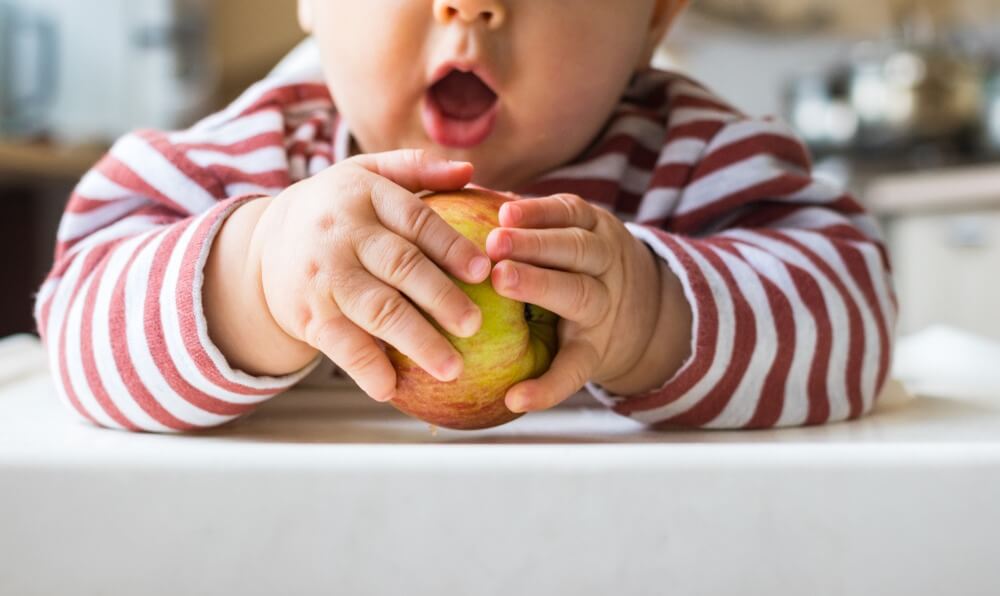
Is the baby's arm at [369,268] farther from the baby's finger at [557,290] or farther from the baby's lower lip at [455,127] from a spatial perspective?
the baby's lower lip at [455,127]

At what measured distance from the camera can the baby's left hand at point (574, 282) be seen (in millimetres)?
444

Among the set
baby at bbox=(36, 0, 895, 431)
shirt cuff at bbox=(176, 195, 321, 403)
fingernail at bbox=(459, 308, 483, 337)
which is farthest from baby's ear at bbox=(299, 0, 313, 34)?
fingernail at bbox=(459, 308, 483, 337)

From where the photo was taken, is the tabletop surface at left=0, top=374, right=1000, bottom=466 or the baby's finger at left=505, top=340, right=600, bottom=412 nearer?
the tabletop surface at left=0, top=374, right=1000, bottom=466

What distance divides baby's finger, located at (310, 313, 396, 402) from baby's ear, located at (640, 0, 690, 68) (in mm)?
416

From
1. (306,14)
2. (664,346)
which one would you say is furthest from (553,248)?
(306,14)

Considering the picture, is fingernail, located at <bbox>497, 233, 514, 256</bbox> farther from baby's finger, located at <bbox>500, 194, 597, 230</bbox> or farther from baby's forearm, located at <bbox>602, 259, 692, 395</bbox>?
baby's forearm, located at <bbox>602, 259, 692, 395</bbox>

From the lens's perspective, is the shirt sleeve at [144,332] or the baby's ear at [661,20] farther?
the baby's ear at [661,20]

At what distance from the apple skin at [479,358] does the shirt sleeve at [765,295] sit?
0.34ft

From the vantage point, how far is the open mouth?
0.61m

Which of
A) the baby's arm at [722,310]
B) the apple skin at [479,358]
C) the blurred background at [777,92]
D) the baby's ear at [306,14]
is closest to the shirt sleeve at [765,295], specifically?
the baby's arm at [722,310]

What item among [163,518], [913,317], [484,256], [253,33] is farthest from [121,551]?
[253,33]

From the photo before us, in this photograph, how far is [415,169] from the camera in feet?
1.55

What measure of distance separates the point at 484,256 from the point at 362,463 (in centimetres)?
12

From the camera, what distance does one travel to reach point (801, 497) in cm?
35
